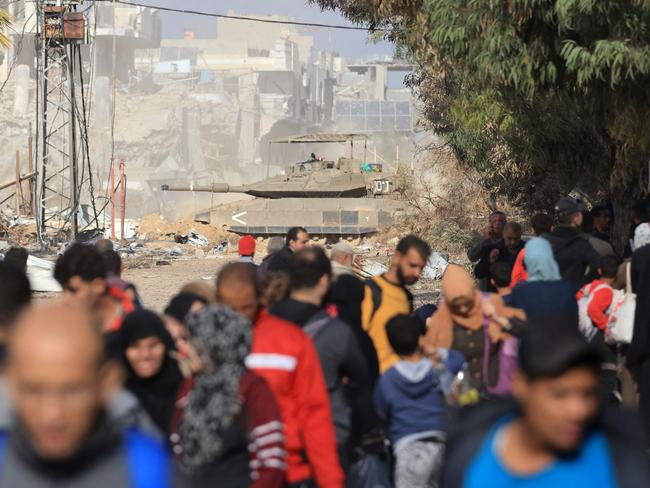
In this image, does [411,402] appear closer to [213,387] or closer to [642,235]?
[213,387]

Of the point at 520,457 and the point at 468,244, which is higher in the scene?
the point at 520,457

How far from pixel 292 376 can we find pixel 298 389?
6 cm

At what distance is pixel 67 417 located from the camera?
2.37 meters

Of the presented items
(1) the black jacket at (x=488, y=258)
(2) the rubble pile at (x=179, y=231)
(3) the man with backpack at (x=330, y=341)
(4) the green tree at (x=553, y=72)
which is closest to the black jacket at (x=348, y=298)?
(3) the man with backpack at (x=330, y=341)

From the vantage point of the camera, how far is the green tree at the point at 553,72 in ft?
34.1

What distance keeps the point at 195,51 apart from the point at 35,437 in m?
115

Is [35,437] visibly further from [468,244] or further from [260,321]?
[468,244]

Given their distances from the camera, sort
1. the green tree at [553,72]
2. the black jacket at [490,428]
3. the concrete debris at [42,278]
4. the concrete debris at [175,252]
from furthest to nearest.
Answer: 1. the concrete debris at [175,252]
2. the concrete debris at [42,278]
3. the green tree at [553,72]
4. the black jacket at [490,428]

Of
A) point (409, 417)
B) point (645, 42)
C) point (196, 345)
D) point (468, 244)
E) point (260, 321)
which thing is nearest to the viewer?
point (196, 345)

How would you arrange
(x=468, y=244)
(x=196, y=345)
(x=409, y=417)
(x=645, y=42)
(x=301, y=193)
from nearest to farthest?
1. (x=196, y=345)
2. (x=409, y=417)
3. (x=645, y=42)
4. (x=468, y=244)
5. (x=301, y=193)

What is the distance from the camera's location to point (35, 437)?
2.45 m

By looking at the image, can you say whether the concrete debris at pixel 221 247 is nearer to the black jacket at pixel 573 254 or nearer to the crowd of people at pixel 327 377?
the crowd of people at pixel 327 377

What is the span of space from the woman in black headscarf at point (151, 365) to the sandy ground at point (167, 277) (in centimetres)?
1472

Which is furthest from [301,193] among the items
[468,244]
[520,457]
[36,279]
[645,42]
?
[520,457]
